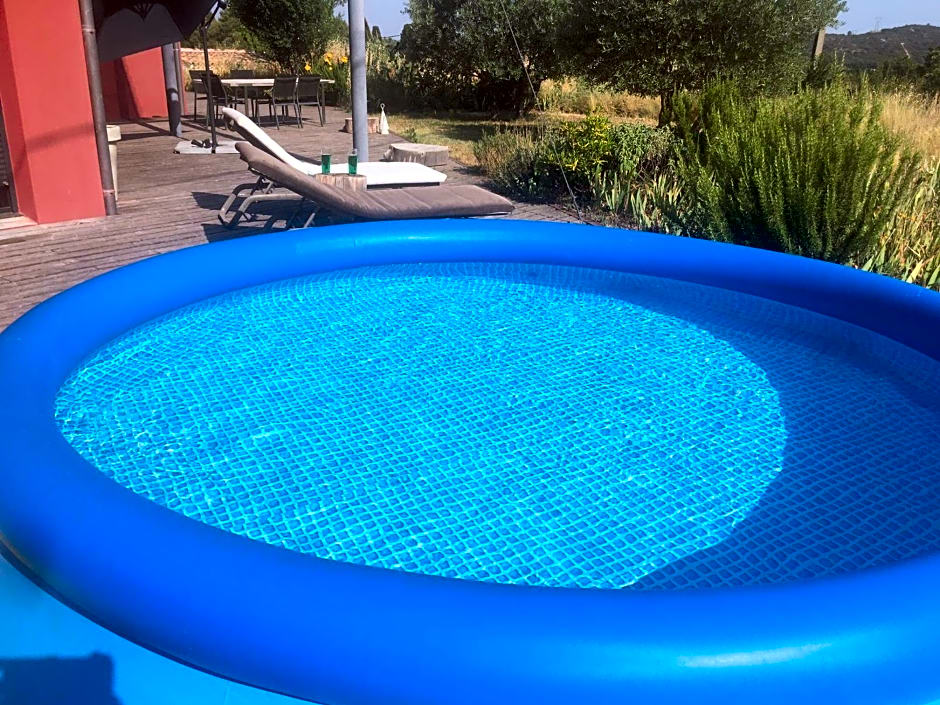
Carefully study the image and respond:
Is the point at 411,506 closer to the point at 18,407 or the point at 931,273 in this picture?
the point at 18,407

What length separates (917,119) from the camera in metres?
10.5

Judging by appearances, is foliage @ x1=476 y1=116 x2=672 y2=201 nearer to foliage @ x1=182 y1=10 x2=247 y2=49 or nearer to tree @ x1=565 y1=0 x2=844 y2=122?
tree @ x1=565 y1=0 x2=844 y2=122

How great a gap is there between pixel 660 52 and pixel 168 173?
6.55 metres

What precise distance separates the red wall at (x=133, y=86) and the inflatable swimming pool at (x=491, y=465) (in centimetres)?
1103

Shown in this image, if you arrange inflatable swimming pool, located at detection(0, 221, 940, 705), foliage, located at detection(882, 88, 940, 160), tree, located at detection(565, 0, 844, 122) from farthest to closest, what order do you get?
1. tree, located at detection(565, 0, 844, 122)
2. foliage, located at detection(882, 88, 940, 160)
3. inflatable swimming pool, located at detection(0, 221, 940, 705)

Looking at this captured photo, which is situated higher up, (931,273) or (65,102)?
(65,102)

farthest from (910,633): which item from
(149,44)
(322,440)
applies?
(149,44)

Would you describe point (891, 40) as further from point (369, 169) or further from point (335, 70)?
point (369, 169)

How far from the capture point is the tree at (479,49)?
52.4 feet

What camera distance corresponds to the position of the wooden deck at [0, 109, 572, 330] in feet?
17.1

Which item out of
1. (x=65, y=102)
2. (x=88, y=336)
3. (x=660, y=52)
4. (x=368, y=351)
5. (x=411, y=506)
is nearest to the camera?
(x=411, y=506)

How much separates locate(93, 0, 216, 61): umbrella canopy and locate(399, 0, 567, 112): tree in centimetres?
660

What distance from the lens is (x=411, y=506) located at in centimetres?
298

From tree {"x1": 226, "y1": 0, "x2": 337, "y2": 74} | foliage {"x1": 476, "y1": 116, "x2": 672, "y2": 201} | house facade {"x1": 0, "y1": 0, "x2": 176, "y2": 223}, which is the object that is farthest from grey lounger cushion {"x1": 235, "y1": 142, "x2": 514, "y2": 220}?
tree {"x1": 226, "y1": 0, "x2": 337, "y2": 74}
